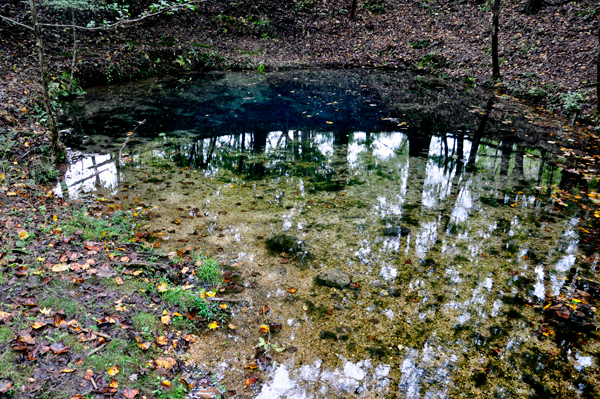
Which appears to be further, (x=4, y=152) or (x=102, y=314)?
(x=4, y=152)

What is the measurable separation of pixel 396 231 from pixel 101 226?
4.08 meters

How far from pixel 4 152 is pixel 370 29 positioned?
1848cm

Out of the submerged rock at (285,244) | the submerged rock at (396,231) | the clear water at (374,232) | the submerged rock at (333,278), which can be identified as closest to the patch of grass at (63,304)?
the clear water at (374,232)

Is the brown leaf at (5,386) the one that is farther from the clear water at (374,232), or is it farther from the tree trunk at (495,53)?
the tree trunk at (495,53)

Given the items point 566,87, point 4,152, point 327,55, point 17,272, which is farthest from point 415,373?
point 327,55

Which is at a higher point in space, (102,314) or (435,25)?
(435,25)

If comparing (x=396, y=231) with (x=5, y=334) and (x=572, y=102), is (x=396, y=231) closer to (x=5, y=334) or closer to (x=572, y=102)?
(x=5, y=334)

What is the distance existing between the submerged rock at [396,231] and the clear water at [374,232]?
87 millimetres

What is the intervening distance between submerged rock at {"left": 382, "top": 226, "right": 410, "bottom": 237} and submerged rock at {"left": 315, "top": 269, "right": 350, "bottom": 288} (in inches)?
46.2

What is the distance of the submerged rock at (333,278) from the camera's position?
155 inches

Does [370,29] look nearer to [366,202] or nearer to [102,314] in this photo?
[366,202]

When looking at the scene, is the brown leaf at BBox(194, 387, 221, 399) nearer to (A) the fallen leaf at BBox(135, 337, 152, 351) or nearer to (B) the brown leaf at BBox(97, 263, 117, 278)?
(A) the fallen leaf at BBox(135, 337, 152, 351)

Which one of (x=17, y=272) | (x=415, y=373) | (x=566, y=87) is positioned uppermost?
(x=566, y=87)

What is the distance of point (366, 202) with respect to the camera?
5.77 metres
